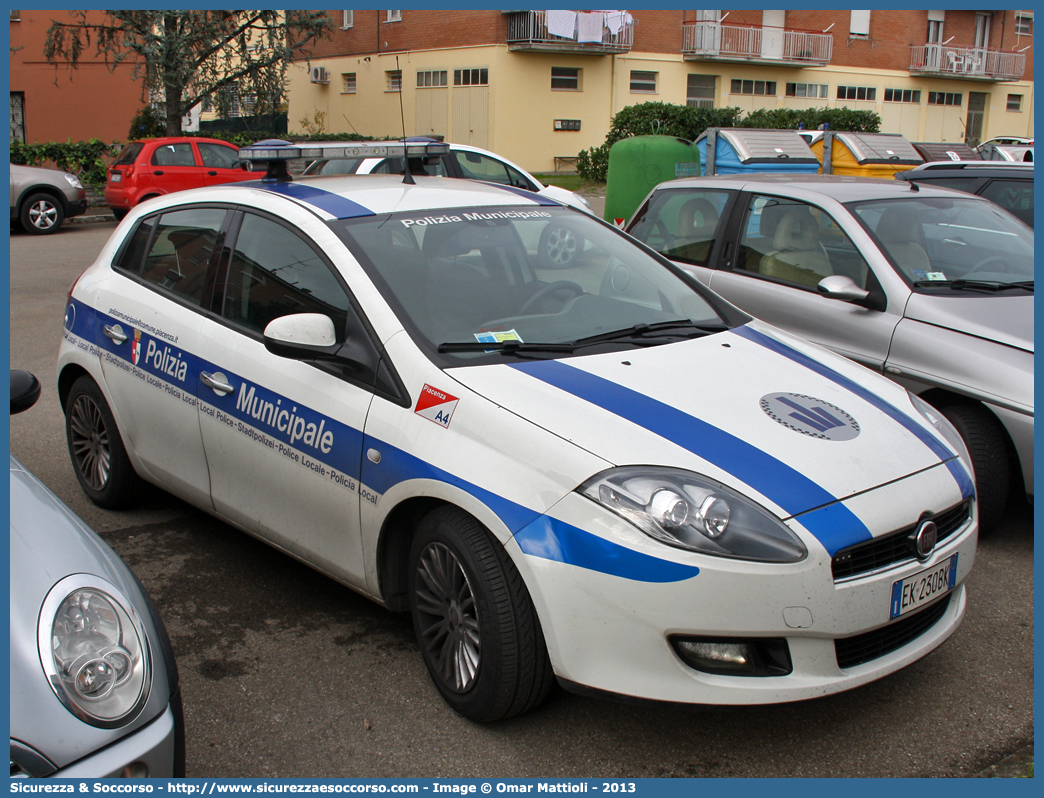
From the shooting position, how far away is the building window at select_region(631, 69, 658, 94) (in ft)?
112

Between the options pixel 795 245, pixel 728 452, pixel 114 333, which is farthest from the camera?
pixel 795 245

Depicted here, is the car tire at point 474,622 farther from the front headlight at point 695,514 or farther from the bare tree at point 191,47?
the bare tree at point 191,47

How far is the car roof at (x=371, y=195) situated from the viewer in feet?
12.3

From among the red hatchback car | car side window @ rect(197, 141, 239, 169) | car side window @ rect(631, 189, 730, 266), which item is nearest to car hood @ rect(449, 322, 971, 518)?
car side window @ rect(631, 189, 730, 266)

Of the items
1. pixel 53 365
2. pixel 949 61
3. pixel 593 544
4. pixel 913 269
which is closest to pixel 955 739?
pixel 593 544

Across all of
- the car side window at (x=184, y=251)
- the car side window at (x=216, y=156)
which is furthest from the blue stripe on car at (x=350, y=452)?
the car side window at (x=216, y=156)

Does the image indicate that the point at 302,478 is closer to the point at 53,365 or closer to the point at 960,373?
the point at 960,373

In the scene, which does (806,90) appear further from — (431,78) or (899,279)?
(899,279)

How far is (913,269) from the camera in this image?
4.93 metres

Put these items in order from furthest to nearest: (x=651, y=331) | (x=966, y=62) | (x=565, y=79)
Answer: (x=966, y=62) < (x=565, y=79) < (x=651, y=331)

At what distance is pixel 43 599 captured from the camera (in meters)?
2.14

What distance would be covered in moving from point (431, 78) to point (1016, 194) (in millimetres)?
29291

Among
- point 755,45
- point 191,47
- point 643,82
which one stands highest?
point 755,45

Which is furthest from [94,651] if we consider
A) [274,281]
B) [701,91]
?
[701,91]
